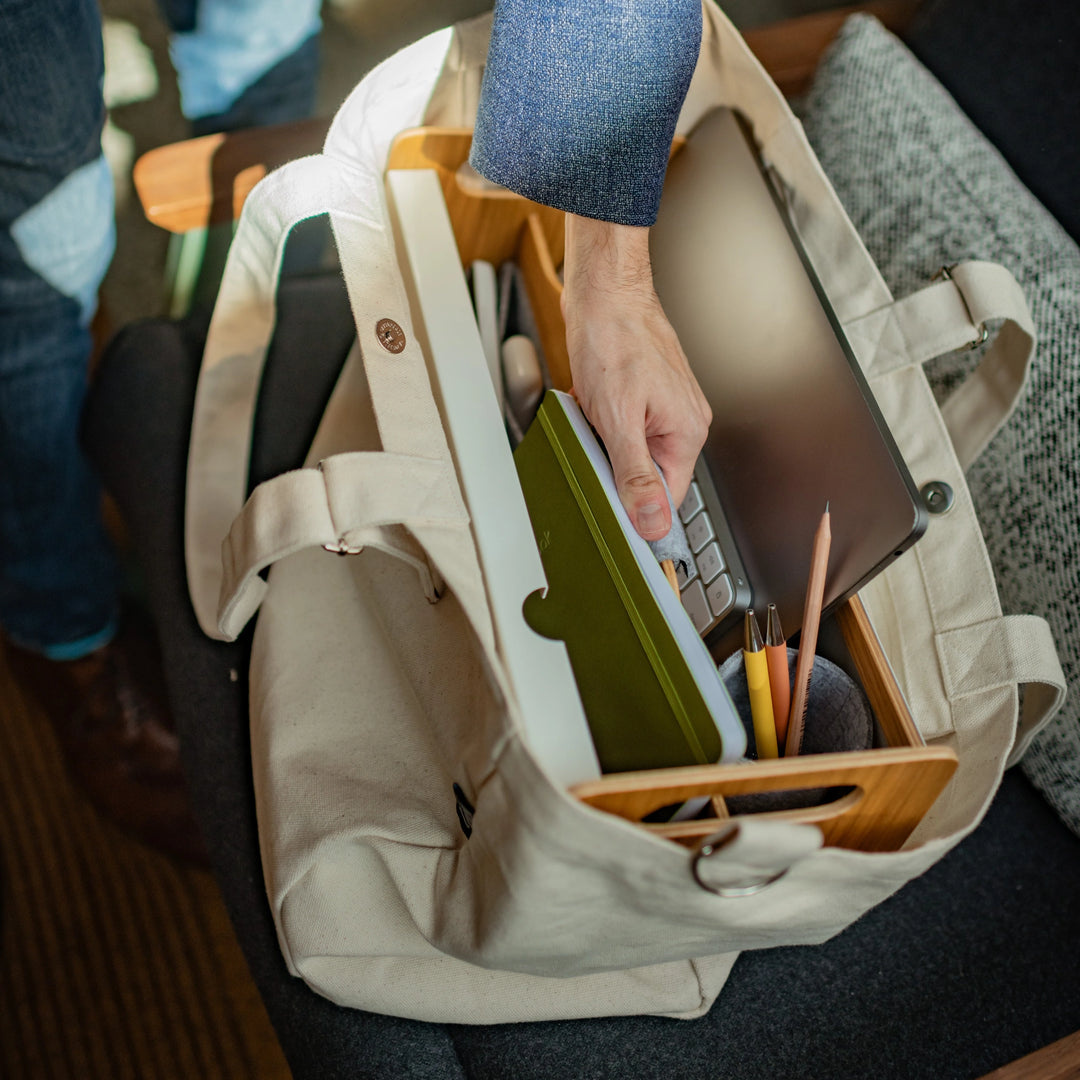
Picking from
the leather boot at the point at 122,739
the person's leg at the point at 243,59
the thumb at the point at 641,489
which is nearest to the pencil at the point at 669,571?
the thumb at the point at 641,489

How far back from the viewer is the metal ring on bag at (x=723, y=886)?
1.26ft

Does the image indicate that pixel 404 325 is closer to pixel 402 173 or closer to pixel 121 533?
pixel 402 173

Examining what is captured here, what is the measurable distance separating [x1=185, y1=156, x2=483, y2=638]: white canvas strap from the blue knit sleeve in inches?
4.0

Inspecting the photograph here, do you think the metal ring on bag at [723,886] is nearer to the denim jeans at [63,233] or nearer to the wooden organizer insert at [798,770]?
the wooden organizer insert at [798,770]

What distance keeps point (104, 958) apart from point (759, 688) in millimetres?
848

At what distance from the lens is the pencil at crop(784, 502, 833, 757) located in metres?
0.47

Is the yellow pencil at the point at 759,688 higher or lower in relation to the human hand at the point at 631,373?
lower

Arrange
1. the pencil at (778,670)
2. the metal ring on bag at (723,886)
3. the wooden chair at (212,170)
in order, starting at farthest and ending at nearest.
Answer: the wooden chair at (212,170)
the pencil at (778,670)
the metal ring on bag at (723,886)

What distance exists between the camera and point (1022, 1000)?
61cm

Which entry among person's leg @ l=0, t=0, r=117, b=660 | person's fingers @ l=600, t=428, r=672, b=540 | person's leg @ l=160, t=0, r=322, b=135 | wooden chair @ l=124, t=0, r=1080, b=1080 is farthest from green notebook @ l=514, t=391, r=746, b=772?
person's leg @ l=160, t=0, r=322, b=135

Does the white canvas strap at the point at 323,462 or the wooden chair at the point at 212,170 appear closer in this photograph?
the white canvas strap at the point at 323,462

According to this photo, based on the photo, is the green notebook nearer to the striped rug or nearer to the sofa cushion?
the sofa cushion

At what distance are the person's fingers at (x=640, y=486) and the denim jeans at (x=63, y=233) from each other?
54 cm

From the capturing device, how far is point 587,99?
553mm
